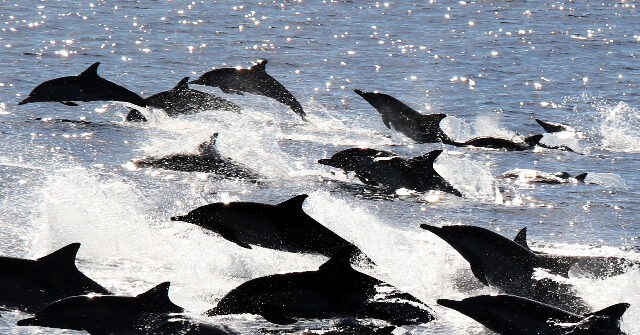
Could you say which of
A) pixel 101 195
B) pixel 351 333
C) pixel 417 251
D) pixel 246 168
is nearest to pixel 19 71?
pixel 246 168

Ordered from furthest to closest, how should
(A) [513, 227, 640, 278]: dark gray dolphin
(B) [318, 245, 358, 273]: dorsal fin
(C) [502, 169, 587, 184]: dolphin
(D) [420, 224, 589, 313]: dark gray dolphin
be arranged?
(C) [502, 169, 587, 184]: dolphin < (A) [513, 227, 640, 278]: dark gray dolphin < (D) [420, 224, 589, 313]: dark gray dolphin < (B) [318, 245, 358, 273]: dorsal fin

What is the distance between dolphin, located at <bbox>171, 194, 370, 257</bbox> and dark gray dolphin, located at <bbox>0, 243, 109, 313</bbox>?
6.06ft

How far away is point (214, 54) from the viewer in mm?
29312

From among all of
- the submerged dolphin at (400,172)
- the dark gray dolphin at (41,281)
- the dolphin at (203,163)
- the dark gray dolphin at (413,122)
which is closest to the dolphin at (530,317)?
the dark gray dolphin at (41,281)

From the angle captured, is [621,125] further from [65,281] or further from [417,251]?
[65,281]

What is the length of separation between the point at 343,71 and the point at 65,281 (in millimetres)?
17952

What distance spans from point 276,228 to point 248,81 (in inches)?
414

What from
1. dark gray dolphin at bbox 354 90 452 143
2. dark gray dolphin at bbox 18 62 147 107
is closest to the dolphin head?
dark gray dolphin at bbox 354 90 452 143

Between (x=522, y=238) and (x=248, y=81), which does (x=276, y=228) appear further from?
(x=248, y=81)

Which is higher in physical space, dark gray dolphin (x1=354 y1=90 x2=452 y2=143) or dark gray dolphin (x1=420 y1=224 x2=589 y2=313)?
dark gray dolphin (x1=420 y1=224 x2=589 y2=313)

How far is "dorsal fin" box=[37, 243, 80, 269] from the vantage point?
30.0ft

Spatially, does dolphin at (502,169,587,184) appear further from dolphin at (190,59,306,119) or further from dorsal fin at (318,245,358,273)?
dorsal fin at (318,245,358,273)

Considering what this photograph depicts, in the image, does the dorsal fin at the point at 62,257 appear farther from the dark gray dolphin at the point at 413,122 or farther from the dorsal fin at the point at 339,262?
the dark gray dolphin at the point at 413,122

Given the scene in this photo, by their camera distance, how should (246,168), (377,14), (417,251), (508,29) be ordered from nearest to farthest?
(417,251), (246,168), (508,29), (377,14)
